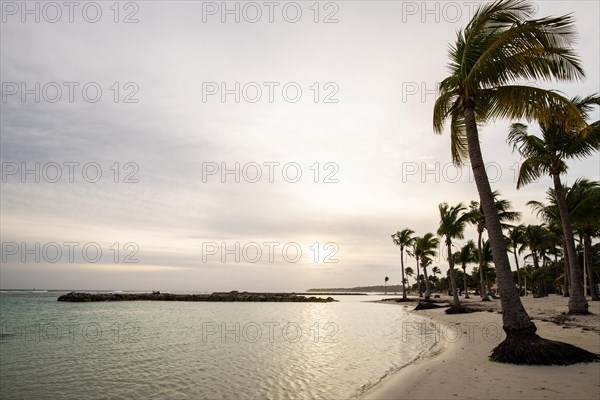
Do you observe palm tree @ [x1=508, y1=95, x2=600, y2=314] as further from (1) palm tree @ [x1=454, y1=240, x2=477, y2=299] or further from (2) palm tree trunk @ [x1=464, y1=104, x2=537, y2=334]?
(1) palm tree @ [x1=454, y1=240, x2=477, y2=299]

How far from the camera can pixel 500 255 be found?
10781 mm

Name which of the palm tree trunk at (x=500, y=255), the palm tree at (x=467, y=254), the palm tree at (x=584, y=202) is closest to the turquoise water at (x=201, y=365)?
the palm tree trunk at (x=500, y=255)

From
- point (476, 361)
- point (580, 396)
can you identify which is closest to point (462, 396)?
point (580, 396)

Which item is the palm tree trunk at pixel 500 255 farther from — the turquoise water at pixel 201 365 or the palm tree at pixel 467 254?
the palm tree at pixel 467 254

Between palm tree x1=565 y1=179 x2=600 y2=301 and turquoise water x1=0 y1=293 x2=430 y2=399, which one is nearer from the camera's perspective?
turquoise water x1=0 y1=293 x2=430 y2=399

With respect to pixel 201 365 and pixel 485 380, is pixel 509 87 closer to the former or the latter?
pixel 485 380

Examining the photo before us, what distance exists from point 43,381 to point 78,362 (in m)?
2.79

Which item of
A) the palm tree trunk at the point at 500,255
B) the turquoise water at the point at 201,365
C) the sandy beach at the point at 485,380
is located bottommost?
the turquoise water at the point at 201,365

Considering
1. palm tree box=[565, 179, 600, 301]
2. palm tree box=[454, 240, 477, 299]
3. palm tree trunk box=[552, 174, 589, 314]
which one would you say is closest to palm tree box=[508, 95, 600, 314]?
palm tree trunk box=[552, 174, 589, 314]

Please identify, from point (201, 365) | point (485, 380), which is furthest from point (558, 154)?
point (201, 365)

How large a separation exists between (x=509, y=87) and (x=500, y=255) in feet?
18.3

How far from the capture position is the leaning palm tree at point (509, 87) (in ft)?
31.9

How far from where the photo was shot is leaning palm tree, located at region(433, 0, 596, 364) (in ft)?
31.9

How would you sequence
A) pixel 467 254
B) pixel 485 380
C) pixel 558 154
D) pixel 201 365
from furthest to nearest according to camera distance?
1. pixel 467 254
2. pixel 558 154
3. pixel 201 365
4. pixel 485 380
